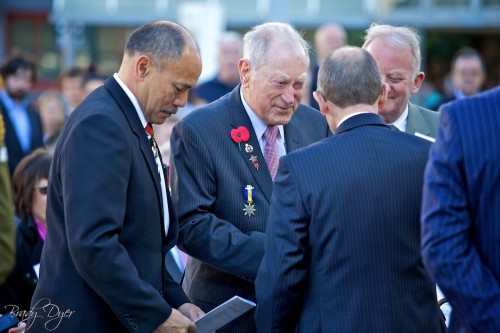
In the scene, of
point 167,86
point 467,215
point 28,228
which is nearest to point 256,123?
point 167,86

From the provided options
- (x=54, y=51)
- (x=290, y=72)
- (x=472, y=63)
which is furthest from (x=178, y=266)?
(x=54, y=51)

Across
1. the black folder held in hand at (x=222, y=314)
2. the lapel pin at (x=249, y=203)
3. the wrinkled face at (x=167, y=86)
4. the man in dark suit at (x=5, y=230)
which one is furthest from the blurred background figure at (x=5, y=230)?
the lapel pin at (x=249, y=203)

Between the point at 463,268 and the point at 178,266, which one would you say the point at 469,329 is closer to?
the point at 463,268

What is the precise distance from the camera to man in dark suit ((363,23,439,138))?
4.59 m

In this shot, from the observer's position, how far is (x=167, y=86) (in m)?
3.49

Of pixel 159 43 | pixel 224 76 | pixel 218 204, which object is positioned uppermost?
pixel 159 43

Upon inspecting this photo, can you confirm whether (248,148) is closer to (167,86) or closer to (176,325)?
(167,86)

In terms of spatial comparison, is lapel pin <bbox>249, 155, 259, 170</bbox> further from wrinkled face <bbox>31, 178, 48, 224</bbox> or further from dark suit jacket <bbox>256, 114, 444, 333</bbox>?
wrinkled face <bbox>31, 178, 48, 224</bbox>

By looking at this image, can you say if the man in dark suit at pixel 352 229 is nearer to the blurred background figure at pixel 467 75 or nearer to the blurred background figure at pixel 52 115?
the blurred background figure at pixel 467 75

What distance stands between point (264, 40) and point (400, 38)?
0.87 m

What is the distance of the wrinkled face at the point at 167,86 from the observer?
11.4 ft

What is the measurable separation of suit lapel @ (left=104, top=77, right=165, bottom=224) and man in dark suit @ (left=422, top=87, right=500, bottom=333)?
3.91ft

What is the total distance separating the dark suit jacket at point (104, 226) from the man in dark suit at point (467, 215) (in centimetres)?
114
